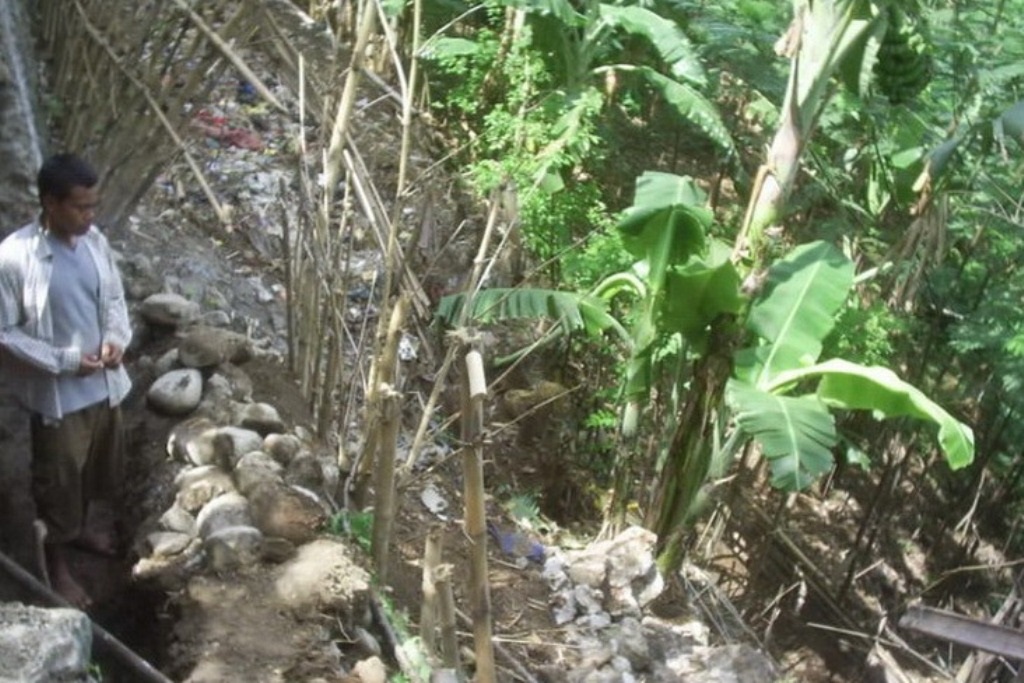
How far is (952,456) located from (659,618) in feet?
5.25

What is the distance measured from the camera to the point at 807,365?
521 cm

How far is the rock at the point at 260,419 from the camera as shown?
3.92m

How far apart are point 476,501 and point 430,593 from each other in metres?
0.39

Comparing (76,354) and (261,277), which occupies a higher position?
(76,354)

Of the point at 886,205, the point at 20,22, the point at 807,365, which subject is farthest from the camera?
the point at 886,205

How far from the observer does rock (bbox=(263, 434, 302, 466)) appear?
3.72 meters

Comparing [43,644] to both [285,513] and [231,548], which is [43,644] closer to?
[231,548]

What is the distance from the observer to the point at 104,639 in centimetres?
277

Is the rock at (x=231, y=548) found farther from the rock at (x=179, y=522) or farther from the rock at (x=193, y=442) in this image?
the rock at (x=193, y=442)

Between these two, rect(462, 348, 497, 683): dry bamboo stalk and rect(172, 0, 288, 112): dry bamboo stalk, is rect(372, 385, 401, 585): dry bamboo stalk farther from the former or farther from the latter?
rect(172, 0, 288, 112): dry bamboo stalk

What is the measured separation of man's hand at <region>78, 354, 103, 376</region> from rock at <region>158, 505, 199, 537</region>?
0.55 meters

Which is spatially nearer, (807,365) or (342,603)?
(342,603)

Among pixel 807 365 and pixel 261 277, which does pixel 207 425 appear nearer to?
pixel 261 277

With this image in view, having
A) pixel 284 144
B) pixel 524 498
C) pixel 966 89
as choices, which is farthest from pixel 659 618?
pixel 966 89
